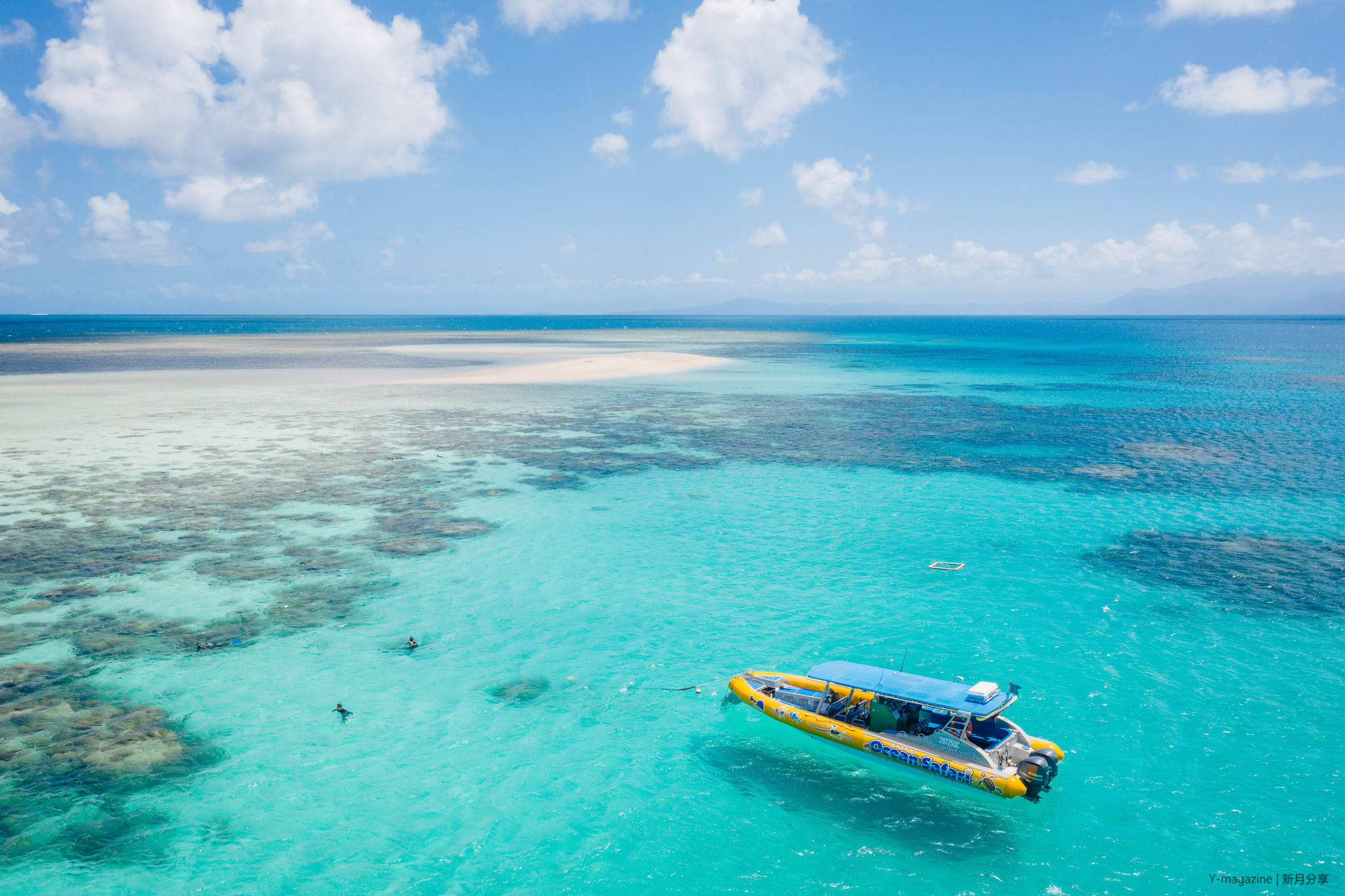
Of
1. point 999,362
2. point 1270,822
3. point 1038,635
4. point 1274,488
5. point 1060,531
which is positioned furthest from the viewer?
point 999,362

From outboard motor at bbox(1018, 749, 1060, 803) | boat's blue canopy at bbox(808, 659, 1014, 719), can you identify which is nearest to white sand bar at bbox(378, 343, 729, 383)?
boat's blue canopy at bbox(808, 659, 1014, 719)

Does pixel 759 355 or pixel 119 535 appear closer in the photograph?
pixel 119 535

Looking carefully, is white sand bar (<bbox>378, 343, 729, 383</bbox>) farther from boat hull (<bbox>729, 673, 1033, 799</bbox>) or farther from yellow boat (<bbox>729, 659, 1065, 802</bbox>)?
yellow boat (<bbox>729, 659, 1065, 802</bbox>)

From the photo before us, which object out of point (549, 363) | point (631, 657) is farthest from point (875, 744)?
point (549, 363)

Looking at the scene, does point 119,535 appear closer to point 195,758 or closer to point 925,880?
point 195,758

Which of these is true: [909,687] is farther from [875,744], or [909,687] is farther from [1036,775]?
[1036,775]

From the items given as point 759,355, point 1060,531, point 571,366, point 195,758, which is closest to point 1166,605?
point 1060,531
